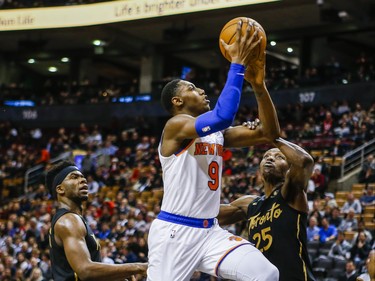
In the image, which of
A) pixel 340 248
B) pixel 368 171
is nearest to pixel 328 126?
pixel 368 171

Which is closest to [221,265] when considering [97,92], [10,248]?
[10,248]

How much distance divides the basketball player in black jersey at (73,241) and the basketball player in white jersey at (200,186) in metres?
0.26

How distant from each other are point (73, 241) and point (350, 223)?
893 cm

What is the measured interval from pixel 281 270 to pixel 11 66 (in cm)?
2755

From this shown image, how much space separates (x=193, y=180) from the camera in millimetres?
5316

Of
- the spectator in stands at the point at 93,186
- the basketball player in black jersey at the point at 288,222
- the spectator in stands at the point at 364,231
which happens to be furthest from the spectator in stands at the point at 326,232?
the spectator in stands at the point at 93,186

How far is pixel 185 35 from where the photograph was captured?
2614cm

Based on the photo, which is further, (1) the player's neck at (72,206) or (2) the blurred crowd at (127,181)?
(2) the blurred crowd at (127,181)

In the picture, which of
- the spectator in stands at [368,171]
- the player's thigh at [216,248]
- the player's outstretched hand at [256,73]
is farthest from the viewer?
the spectator in stands at [368,171]

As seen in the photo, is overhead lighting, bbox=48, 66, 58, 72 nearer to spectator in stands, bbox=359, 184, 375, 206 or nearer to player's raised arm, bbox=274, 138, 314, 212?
spectator in stands, bbox=359, 184, 375, 206

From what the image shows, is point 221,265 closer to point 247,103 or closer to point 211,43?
point 247,103

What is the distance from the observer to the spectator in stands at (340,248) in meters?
12.6

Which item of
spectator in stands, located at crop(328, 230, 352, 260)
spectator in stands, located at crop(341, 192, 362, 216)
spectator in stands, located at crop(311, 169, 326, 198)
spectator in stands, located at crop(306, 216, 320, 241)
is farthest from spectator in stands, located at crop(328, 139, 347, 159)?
spectator in stands, located at crop(328, 230, 352, 260)

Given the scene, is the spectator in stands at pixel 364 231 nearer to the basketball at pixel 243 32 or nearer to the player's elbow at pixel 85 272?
the basketball at pixel 243 32
